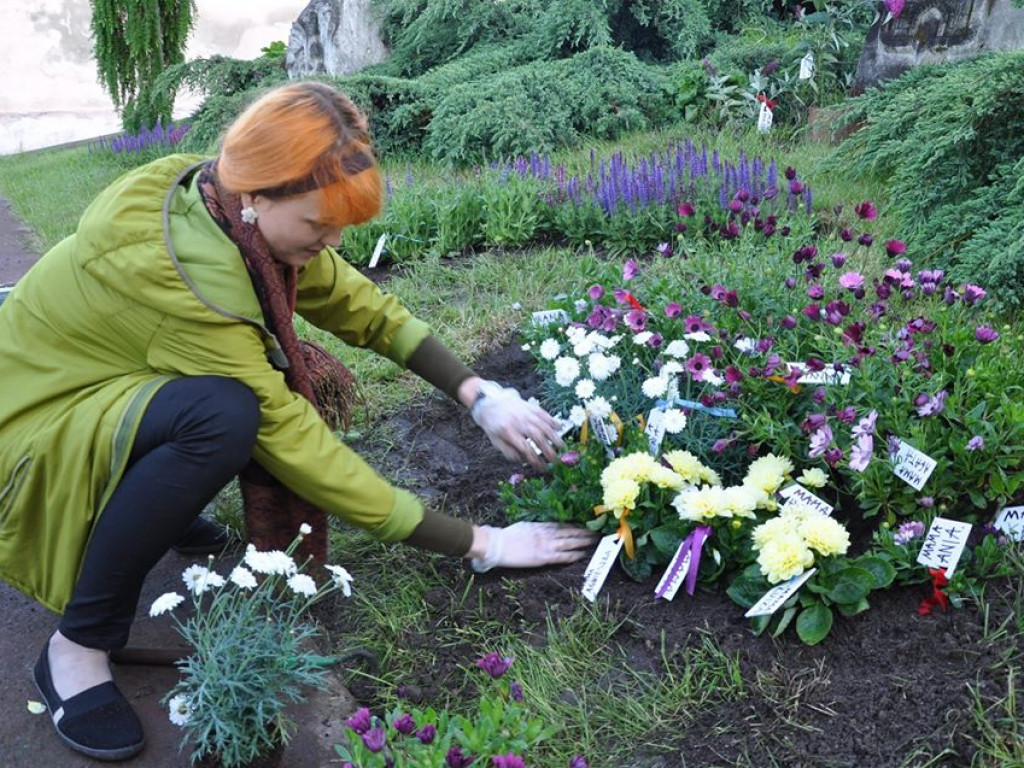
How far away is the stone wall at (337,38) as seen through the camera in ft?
28.3

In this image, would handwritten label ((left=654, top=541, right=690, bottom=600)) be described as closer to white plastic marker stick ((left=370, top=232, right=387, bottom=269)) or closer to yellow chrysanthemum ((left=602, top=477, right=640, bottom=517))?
yellow chrysanthemum ((left=602, top=477, right=640, bottom=517))

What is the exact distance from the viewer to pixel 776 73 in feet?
20.9

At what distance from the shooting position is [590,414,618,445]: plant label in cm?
260

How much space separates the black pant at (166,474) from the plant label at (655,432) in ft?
3.16

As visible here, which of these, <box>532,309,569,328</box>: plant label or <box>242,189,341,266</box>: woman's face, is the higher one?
<box>242,189,341,266</box>: woman's face

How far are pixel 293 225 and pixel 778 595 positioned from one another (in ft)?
4.00

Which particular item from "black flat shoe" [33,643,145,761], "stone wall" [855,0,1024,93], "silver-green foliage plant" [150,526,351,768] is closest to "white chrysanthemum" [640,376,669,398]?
"silver-green foliage plant" [150,526,351,768]

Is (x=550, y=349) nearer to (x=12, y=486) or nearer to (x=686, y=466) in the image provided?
(x=686, y=466)

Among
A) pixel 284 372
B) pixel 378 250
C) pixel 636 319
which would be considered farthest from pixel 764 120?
pixel 284 372

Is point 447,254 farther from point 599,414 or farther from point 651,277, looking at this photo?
point 599,414

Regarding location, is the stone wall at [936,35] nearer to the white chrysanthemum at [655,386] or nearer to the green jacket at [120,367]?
the white chrysanthemum at [655,386]

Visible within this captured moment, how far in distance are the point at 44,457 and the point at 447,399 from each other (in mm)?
1535

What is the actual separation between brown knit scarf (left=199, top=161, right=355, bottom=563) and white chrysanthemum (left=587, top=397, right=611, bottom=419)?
0.68 m

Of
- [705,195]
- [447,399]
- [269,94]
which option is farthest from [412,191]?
[269,94]
